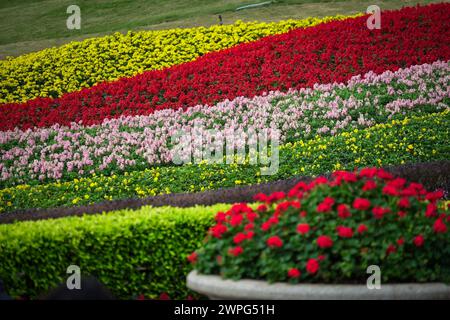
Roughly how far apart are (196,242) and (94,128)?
6032 millimetres

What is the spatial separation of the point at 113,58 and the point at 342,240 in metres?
12.8

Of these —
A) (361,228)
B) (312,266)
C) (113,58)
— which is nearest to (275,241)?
(312,266)

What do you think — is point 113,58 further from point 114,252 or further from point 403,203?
point 403,203

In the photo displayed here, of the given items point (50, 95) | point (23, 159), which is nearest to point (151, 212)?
point (23, 159)

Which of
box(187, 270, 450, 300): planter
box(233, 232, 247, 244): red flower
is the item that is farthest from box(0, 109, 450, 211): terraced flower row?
box(187, 270, 450, 300): planter

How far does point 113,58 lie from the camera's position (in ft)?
51.3

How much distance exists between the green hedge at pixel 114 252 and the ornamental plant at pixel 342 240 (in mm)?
726

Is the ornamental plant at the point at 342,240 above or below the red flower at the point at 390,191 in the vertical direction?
below

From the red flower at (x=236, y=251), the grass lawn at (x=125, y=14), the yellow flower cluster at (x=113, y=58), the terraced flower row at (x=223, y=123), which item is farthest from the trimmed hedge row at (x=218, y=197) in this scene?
the grass lawn at (x=125, y=14)

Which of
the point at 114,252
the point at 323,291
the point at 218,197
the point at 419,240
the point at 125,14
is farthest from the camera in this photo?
the point at 125,14

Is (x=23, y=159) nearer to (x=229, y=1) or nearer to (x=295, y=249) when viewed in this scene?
(x=295, y=249)

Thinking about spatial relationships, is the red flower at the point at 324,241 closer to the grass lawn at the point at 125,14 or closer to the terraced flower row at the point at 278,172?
the terraced flower row at the point at 278,172

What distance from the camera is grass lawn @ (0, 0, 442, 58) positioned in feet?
62.8

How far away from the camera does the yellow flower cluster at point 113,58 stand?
574 inches
